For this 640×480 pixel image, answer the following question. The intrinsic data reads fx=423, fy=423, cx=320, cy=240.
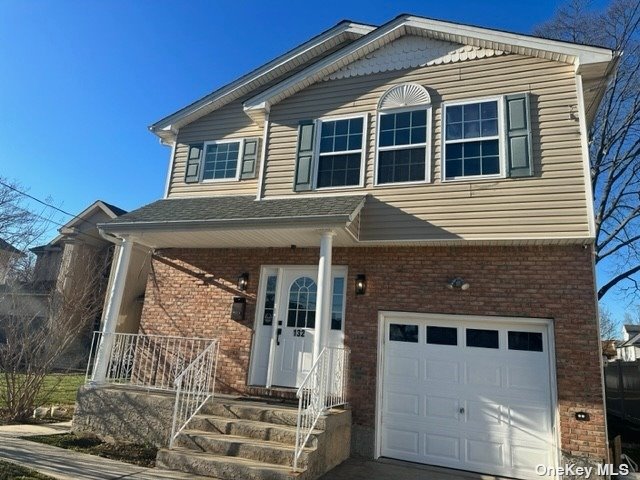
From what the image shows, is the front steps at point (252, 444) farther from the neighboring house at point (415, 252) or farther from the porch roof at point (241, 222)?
the porch roof at point (241, 222)

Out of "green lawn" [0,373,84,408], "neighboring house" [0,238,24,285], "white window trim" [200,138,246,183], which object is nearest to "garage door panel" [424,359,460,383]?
"white window trim" [200,138,246,183]

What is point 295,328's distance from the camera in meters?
7.85

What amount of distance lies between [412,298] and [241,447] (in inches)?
139

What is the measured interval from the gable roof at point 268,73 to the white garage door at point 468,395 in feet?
20.2

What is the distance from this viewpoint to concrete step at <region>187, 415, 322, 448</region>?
557 cm

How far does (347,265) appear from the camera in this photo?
770cm

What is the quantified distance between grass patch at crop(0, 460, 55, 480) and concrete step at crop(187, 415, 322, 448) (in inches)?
75.6

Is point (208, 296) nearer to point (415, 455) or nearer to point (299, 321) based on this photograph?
point (299, 321)

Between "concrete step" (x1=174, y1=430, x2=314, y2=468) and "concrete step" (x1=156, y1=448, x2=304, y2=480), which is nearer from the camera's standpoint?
"concrete step" (x1=156, y1=448, x2=304, y2=480)

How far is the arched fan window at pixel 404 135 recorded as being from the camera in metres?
7.48

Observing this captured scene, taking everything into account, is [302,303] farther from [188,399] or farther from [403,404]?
[188,399]

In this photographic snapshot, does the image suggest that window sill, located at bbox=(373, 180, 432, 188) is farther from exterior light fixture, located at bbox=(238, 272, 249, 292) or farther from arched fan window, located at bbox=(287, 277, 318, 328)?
exterior light fixture, located at bbox=(238, 272, 249, 292)

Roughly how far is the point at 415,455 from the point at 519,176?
4.71 m

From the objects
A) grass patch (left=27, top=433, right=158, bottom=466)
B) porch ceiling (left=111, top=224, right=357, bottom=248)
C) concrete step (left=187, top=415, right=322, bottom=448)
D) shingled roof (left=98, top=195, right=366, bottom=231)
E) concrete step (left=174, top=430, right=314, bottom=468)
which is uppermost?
shingled roof (left=98, top=195, right=366, bottom=231)
